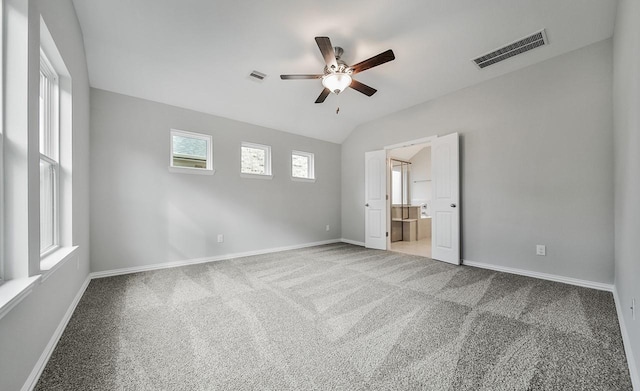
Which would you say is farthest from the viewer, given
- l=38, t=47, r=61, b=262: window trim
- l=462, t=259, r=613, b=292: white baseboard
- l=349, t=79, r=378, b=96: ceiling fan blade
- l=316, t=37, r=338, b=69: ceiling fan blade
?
l=349, t=79, r=378, b=96: ceiling fan blade

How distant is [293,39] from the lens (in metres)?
2.88

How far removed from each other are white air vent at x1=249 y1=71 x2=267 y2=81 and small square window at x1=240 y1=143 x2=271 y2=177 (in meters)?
1.36

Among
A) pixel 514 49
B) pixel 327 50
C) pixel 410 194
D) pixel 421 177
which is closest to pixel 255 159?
pixel 327 50

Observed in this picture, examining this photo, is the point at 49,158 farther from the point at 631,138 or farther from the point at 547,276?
the point at 547,276

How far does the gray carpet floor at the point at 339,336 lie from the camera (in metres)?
1.42

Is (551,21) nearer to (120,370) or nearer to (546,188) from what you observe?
(546,188)

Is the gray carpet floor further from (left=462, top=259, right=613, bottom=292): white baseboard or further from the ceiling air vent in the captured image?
the ceiling air vent

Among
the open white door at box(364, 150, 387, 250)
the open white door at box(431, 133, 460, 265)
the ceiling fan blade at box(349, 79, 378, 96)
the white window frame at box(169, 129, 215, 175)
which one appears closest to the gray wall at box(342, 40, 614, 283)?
the open white door at box(431, 133, 460, 265)

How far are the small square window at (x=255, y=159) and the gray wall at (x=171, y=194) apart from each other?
0.12 metres

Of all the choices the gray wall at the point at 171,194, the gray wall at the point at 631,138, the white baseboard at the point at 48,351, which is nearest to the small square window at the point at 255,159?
the gray wall at the point at 171,194

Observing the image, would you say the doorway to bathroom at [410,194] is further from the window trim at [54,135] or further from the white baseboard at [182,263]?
the window trim at [54,135]

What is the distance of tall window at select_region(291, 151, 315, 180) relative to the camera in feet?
17.9

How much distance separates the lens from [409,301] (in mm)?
2514

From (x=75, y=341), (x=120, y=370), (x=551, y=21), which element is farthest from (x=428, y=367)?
(x=551, y=21)
